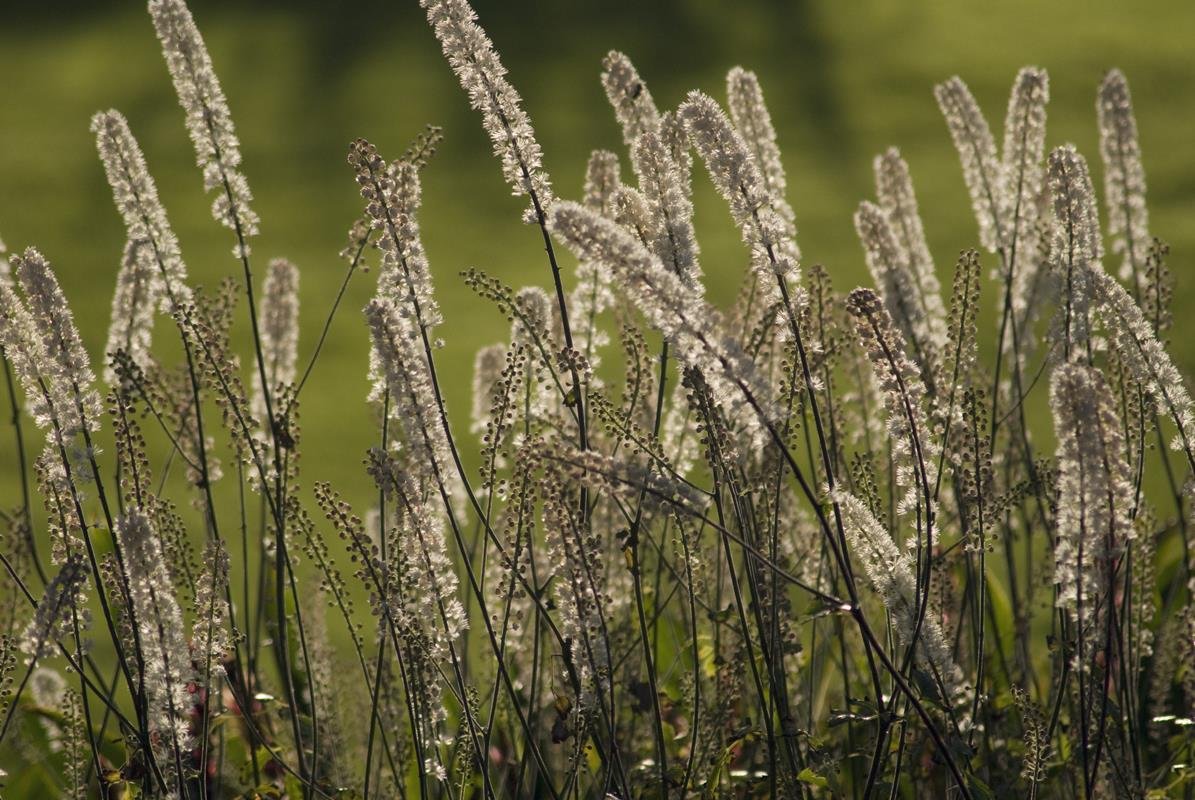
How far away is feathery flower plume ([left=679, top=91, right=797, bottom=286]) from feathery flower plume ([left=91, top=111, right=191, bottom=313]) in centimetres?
65

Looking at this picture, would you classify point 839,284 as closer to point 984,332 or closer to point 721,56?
point 984,332

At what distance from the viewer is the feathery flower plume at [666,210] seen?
53.5 inches

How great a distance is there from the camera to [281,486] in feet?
5.25

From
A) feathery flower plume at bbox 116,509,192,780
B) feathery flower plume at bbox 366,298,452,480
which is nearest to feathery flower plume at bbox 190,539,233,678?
feathery flower plume at bbox 116,509,192,780

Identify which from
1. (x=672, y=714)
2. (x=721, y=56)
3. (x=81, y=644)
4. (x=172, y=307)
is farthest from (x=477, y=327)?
(x=81, y=644)

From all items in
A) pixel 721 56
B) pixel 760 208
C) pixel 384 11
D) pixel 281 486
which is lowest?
pixel 281 486

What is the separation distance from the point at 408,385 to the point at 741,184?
0.34 meters

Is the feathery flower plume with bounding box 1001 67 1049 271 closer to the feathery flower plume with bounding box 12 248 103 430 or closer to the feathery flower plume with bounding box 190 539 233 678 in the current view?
the feathery flower plume with bounding box 190 539 233 678

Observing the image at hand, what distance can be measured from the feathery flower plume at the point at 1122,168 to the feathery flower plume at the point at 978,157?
19 centimetres

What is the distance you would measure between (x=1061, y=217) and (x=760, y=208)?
1.62 ft

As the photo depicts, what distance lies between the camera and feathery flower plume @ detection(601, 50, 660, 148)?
165cm

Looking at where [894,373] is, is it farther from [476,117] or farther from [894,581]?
[476,117]

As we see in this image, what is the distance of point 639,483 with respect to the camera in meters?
1.09

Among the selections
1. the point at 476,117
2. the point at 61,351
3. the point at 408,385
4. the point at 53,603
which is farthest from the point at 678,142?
the point at 476,117
